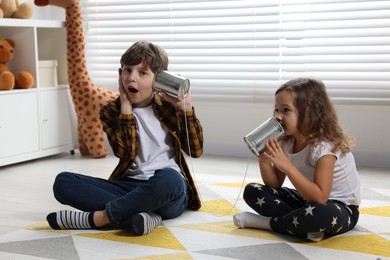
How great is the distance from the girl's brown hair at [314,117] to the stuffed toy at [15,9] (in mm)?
1676

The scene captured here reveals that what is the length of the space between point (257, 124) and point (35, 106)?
1054 mm

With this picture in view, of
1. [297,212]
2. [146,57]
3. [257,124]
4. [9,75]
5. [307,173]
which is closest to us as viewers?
[297,212]

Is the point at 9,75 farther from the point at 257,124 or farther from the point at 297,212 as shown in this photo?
the point at 297,212

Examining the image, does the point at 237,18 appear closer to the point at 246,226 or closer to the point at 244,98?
the point at 244,98

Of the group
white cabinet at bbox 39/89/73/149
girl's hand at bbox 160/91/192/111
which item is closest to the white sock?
girl's hand at bbox 160/91/192/111

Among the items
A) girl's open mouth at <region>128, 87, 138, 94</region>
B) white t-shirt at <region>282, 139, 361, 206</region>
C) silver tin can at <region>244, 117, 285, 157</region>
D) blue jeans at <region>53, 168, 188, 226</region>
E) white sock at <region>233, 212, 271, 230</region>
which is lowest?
white sock at <region>233, 212, 271, 230</region>

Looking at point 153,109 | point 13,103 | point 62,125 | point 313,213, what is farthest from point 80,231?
point 62,125

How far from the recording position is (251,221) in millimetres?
1714

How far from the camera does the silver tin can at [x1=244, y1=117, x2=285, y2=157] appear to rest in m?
1.62

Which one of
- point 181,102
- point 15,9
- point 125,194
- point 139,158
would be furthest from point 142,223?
point 15,9

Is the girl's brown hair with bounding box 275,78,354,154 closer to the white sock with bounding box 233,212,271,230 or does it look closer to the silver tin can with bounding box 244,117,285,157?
the silver tin can with bounding box 244,117,285,157

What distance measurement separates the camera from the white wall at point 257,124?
2770mm

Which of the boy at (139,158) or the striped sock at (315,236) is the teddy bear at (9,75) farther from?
the striped sock at (315,236)

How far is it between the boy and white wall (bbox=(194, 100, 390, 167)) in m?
1.16
